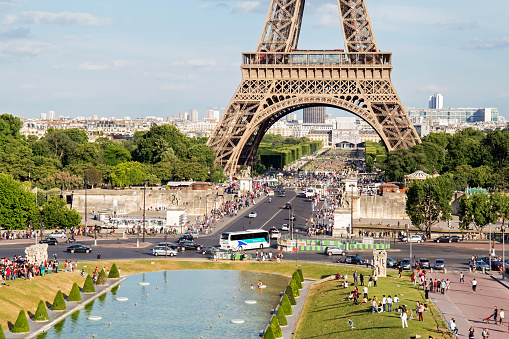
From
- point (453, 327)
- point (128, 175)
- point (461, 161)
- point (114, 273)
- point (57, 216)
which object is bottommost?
point (453, 327)

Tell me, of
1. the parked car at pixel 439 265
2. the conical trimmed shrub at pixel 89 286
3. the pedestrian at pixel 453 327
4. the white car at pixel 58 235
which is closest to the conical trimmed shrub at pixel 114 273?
the conical trimmed shrub at pixel 89 286

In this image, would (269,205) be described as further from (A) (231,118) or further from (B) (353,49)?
(B) (353,49)

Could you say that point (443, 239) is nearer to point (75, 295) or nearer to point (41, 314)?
point (75, 295)

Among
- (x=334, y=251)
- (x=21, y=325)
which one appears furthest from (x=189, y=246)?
(x=21, y=325)

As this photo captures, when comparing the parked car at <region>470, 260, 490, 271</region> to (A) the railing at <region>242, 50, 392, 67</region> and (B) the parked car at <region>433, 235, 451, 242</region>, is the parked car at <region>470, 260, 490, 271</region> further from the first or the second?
(A) the railing at <region>242, 50, 392, 67</region>

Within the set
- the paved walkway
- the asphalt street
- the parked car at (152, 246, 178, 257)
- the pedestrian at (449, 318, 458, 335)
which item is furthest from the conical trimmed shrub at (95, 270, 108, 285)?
the pedestrian at (449, 318, 458, 335)

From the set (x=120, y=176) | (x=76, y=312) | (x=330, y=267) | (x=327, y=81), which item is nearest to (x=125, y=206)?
(x=120, y=176)
